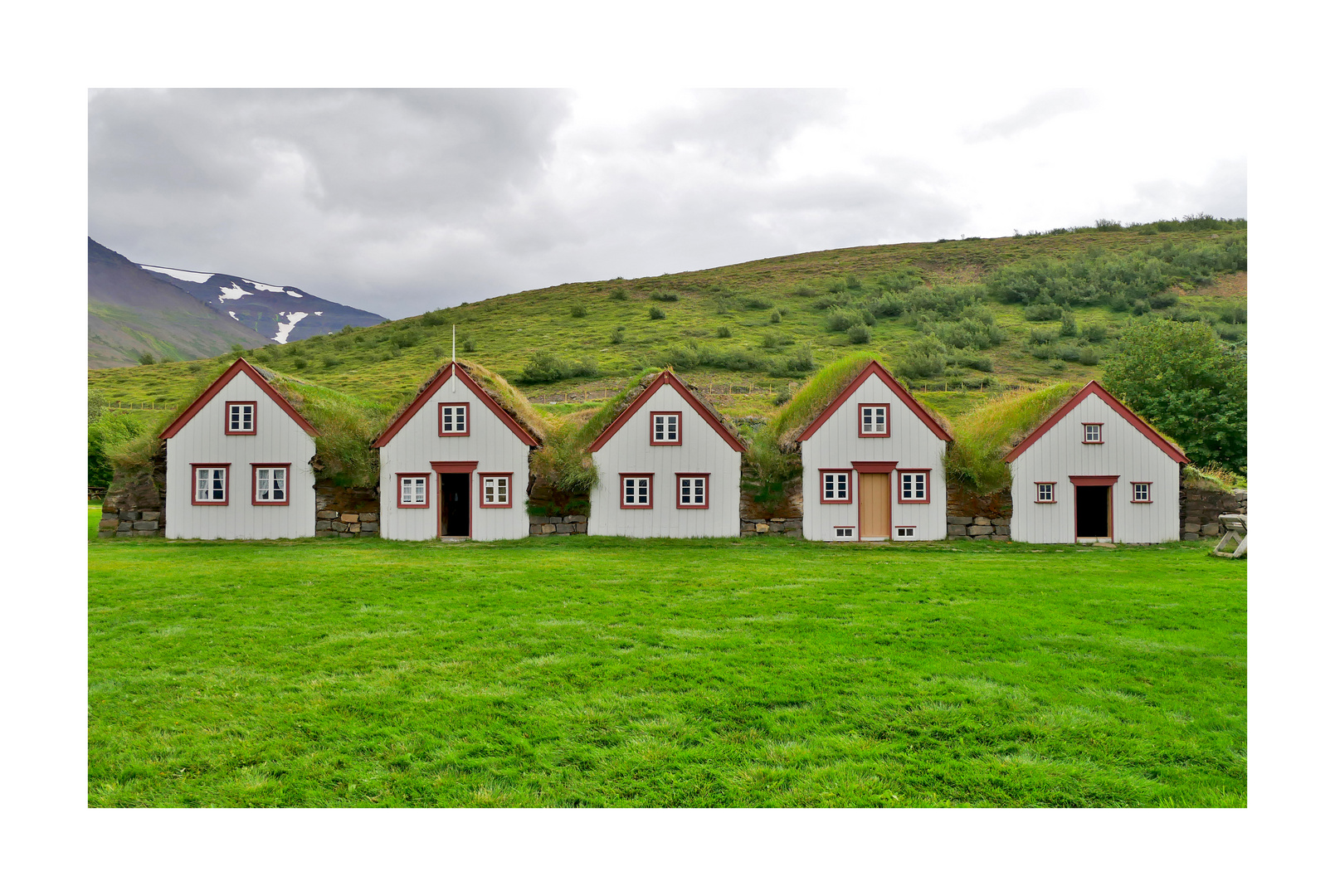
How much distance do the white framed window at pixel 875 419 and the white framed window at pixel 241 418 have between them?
65.4 ft

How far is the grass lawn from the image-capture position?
208 inches

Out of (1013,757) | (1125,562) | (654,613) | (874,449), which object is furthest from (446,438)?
(1125,562)

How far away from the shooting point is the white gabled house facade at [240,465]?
2038cm

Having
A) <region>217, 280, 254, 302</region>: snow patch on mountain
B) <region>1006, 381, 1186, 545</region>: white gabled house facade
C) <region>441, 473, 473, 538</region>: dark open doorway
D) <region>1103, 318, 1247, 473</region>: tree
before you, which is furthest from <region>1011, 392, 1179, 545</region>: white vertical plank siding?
<region>217, 280, 254, 302</region>: snow patch on mountain

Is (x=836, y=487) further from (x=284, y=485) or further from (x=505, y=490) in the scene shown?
(x=284, y=485)

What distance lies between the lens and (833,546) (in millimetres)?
19531

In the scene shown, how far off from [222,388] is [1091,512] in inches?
1179

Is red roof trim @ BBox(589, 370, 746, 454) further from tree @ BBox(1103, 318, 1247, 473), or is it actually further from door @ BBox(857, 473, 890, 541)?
tree @ BBox(1103, 318, 1247, 473)

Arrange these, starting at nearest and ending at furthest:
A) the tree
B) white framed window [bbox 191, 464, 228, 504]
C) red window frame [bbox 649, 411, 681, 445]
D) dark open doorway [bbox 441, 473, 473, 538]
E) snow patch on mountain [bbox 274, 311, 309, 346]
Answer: white framed window [bbox 191, 464, 228, 504] < red window frame [bbox 649, 411, 681, 445] < dark open doorway [bbox 441, 473, 473, 538] < the tree < snow patch on mountain [bbox 274, 311, 309, 346]

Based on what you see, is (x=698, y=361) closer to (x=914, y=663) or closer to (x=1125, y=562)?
(x=1125, y=562)

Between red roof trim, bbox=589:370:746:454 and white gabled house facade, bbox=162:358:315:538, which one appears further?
red roof trim, bbox=589:370:746:454

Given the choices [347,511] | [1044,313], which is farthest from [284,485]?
[1044,313]

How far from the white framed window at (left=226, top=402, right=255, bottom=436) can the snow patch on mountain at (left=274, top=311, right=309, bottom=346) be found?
2774 inches

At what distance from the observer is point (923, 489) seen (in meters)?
21.0
